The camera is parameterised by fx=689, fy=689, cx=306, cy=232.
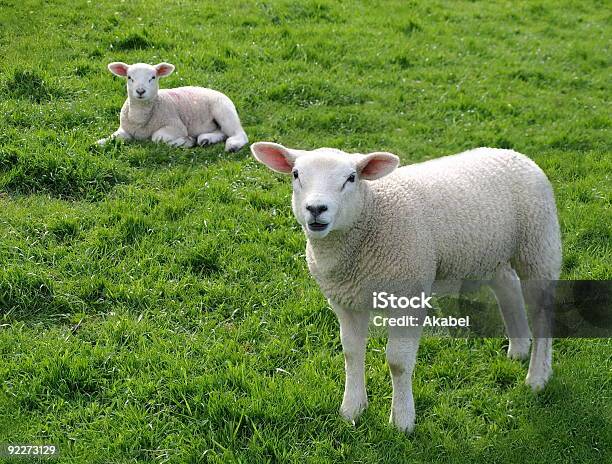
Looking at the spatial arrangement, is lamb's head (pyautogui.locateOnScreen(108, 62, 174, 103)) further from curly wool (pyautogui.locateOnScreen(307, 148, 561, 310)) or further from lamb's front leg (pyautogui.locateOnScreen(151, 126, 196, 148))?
curly wool (pyautogui.locateOnScreen(307, 148, 561, 310))

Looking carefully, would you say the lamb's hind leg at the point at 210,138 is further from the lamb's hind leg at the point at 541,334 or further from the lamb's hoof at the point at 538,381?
the lamb's hoof at the point at 538,381

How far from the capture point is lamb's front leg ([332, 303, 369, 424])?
13.1 ft

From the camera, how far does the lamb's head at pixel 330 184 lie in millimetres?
3445

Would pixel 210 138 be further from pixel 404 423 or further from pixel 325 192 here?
pixel 404 423

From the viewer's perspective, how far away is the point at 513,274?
15.2 ft

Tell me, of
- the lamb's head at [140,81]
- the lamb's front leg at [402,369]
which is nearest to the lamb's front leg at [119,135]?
the lamb's head at [140,81]

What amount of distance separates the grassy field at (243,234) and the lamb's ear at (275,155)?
1282 millimetres

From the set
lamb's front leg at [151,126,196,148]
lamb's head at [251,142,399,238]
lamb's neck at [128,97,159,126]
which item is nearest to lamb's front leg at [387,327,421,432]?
lamb's head at [251,142,399,238]

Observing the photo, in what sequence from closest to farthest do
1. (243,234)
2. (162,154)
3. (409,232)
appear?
(409,232) < (243,234) < (162,154)

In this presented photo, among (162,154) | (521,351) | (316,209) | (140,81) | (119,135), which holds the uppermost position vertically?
(316,209)

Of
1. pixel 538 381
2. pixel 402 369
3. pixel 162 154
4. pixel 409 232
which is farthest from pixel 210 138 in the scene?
pixel 538 381

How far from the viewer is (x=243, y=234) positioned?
5805 mm

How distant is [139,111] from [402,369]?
4.79m

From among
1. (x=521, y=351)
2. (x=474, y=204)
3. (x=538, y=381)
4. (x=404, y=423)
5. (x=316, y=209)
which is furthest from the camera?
(x=521, y=351)
